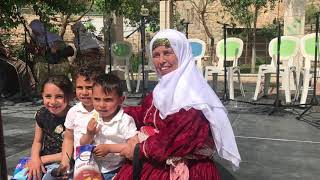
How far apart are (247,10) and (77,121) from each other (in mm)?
11636

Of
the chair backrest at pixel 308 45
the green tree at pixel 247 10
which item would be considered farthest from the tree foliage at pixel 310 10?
the chair backrest at pixel 308 45

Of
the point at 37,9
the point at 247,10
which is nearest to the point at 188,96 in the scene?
the point at 37,9

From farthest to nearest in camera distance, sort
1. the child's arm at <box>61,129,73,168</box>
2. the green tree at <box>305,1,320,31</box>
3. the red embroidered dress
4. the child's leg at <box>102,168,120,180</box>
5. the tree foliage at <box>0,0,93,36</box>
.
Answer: the green tree at <box>305,1,320,31</box> < the tree foliage at <box>0,0,93,36</box> < the child's arm at <box>61,129,73,168</box> < the child's leg at <box>102,168,120,180</box> < the red embroidered dress

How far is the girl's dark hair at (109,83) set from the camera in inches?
102

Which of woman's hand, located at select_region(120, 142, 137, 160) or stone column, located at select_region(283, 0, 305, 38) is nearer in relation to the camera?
woman's hand, located at select_region(120, 142, 137, 160)

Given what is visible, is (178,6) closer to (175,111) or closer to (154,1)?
(154,1)

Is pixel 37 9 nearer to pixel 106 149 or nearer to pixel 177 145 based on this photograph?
pixel 106 149

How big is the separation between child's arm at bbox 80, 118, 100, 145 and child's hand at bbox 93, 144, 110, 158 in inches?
3.5

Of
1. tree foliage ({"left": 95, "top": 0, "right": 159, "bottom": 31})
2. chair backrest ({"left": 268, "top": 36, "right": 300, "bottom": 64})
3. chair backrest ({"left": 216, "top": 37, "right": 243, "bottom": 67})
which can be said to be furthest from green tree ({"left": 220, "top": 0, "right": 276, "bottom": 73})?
chair backrest ({"left": 268, "top": 36, "right": 300, "bottom": 64})

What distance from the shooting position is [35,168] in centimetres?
285

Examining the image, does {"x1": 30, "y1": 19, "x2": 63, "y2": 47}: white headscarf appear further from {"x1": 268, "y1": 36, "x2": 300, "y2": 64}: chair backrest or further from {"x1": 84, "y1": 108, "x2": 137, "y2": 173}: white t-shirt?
{"x1": 84, "y1": 108, "x2": 137, "y2": 173}: white t-shirt

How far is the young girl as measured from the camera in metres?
2.89

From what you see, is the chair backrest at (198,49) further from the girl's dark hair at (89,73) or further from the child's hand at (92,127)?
the child's hand at (92,127)

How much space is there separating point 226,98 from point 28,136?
3.55 m
